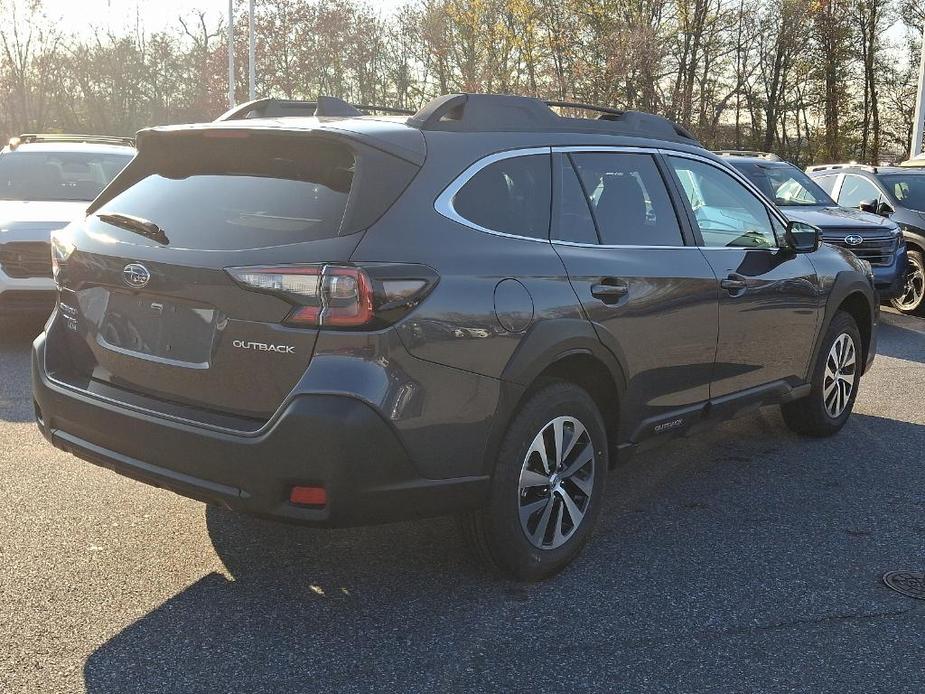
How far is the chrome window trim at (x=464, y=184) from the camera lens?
10.9 ft

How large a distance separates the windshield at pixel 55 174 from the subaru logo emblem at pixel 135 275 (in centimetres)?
605

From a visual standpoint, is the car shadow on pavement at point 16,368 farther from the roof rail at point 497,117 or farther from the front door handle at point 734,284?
the front door handle at point 734,284

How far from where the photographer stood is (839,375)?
5.86m

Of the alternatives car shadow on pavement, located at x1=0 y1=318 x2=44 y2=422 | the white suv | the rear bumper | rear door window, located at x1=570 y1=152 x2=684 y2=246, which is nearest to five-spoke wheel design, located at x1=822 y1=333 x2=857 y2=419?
rear door window, located at x1=570 y1=152 x2=684 y2=246

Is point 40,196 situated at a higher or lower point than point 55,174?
lower

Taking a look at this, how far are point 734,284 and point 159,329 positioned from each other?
8.66 ft

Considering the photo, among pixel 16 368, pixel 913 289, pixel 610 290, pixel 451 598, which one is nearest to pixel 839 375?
pixel 610 290

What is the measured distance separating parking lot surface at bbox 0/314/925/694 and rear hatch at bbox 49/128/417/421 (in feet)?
2.42

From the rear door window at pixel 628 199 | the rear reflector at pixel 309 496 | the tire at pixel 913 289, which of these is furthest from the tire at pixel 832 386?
the tire at pixel 913 289

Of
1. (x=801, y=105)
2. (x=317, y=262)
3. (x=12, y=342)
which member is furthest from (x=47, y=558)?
(x=801, y=105)

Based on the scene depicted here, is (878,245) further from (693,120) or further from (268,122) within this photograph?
(693,120)

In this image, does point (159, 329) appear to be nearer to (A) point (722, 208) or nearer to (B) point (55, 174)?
(A) point (722, 208)

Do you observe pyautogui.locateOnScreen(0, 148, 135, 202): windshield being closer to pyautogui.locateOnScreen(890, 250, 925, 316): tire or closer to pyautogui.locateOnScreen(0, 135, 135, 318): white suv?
pyautogui.locateOnScreen(0, 135, 135, 318): white suv

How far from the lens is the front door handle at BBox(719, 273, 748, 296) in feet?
14.9
